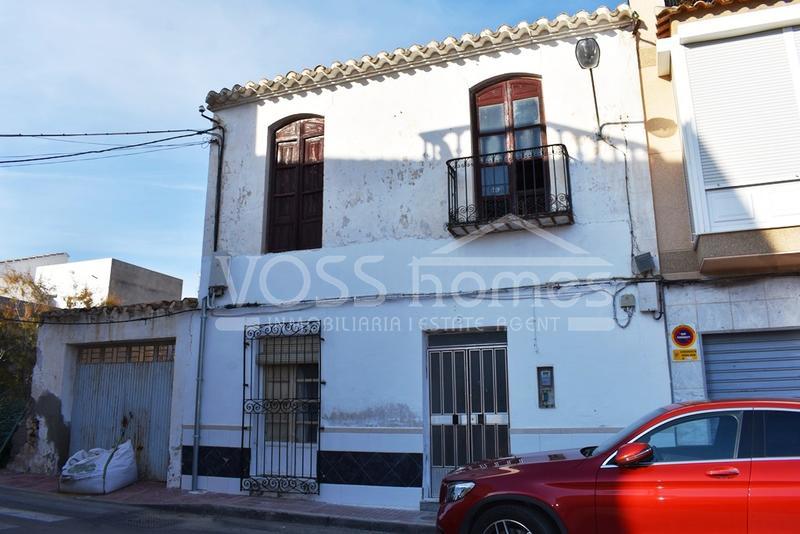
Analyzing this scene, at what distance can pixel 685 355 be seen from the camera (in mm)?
7270

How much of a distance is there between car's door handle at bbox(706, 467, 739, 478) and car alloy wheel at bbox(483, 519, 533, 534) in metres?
1.38

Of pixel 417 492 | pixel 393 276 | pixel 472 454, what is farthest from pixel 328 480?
pixel 393 276

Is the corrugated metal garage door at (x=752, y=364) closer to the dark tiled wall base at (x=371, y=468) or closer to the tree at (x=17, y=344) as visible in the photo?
the dark tiled wall base at (x=371, y=468)

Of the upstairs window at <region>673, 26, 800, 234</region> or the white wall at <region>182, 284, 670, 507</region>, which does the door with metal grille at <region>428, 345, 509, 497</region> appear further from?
the upstairs window at <region>673, 26, 800, 234</region>

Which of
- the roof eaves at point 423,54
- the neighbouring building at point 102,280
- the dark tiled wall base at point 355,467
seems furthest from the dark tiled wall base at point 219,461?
the neighbouring building at point 102,280

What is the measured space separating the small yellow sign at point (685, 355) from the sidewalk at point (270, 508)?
359 cm

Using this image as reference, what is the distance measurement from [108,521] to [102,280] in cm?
1514

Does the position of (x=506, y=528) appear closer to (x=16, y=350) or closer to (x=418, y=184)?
(x=418, y=184)

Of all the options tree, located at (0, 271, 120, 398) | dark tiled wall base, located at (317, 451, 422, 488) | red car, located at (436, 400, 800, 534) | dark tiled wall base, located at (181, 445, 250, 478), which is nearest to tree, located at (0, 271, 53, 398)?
tree, located at (0, 271, 120, 398)

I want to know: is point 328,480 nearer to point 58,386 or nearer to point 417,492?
point 417,492

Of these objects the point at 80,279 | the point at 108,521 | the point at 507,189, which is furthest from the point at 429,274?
the point at 80,279

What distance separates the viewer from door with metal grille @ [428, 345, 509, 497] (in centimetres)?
795

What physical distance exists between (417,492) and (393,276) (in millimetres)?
2990

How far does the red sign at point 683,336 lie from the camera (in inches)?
287
